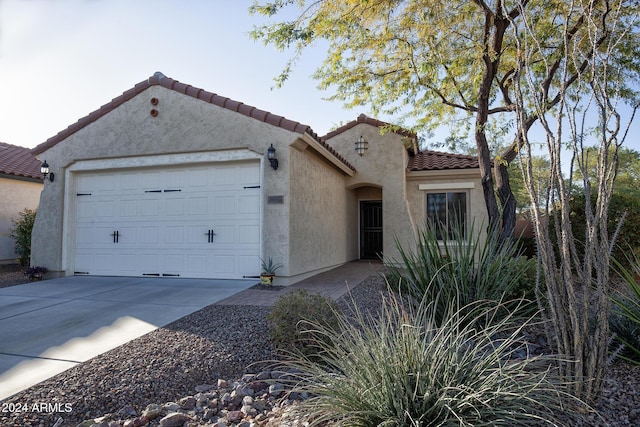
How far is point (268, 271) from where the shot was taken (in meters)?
7.98

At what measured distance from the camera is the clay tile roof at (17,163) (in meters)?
12.8

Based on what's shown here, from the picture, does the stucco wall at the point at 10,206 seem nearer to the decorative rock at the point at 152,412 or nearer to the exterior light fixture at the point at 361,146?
the exterior light fixture at the point at 361,146

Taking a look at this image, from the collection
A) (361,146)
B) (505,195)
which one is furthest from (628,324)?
(361,146)

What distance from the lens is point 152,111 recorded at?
9.02 metres

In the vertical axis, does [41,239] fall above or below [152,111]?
below

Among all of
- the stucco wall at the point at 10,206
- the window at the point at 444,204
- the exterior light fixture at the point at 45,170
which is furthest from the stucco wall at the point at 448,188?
the stucco wall at the point at 10,206

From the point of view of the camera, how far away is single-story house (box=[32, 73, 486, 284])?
328 inches

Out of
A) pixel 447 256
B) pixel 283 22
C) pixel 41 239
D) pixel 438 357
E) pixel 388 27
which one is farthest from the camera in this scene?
pixel 41 239

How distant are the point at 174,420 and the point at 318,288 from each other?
5015 mm

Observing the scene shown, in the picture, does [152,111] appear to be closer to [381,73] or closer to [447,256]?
[381,73]

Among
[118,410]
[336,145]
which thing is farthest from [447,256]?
[336,145]

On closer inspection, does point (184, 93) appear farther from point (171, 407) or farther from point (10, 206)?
point (10, 206)

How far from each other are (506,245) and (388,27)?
627cm

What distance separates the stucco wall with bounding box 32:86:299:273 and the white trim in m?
6.58
